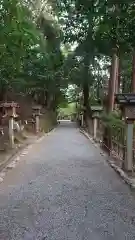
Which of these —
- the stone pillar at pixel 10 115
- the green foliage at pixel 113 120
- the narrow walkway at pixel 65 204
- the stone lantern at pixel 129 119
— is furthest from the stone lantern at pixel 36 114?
the stone lantern at pixel 129 119

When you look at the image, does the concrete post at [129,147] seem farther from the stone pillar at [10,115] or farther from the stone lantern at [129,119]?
the stone pillar at [10,115]

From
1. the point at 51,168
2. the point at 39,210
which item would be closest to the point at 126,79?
the point at 51,168

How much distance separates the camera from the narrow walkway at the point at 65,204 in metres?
4.21

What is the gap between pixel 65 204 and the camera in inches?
217

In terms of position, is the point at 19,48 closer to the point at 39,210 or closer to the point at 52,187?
the point at 39,210

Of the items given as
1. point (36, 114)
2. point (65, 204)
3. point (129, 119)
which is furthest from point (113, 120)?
point (36, 114)

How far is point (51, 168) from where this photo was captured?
29.8 ft

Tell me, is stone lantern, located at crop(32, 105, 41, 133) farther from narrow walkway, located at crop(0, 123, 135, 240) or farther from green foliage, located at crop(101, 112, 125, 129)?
narrow walkway, located at crop(0, 123, 135, 240)

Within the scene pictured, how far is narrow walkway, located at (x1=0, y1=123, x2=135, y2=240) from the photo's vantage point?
13.8 feet

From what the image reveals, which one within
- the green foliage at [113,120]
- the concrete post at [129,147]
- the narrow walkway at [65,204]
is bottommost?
the narrow walkway at [65,204]

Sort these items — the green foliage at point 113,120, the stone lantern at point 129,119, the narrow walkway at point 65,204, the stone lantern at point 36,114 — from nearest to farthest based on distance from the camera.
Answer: the narrow walkway at point 65,204 < the stone lantern at point 129,119 < the green foliage at point 113,120 < the stone lantern at point 36,114

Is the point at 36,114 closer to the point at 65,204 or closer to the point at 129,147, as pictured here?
the point at 129,147

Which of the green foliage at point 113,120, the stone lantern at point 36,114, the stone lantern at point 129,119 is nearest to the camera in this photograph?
the stone lantern at point 129,119

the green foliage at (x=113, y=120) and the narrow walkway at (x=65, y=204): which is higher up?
the green foliage at (x=113, y=120)
